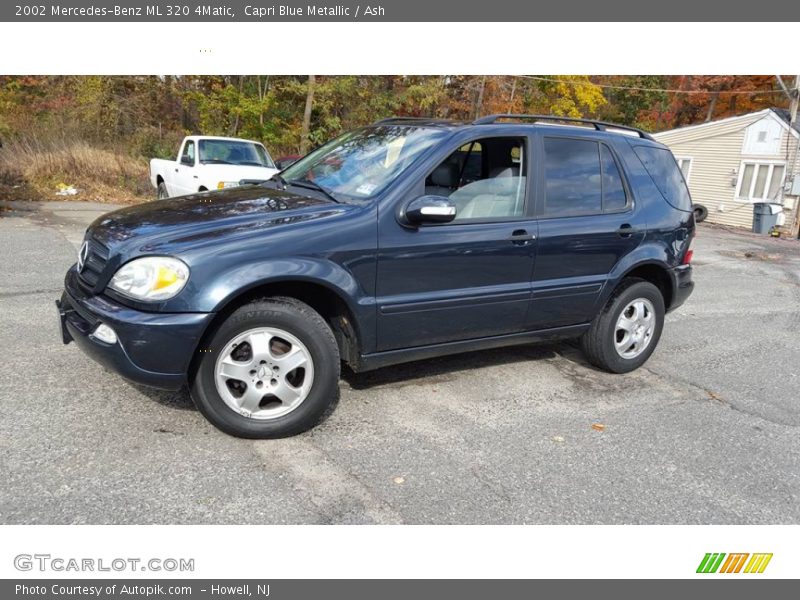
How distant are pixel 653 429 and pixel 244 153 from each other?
33.1 ft

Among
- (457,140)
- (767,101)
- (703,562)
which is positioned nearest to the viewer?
(703,562)

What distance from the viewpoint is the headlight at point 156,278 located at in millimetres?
3148

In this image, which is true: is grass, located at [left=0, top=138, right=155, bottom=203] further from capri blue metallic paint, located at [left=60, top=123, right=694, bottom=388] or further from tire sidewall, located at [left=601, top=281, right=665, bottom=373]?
tire sidewall, located at [left=601, top=281, right=665, bottom=373]

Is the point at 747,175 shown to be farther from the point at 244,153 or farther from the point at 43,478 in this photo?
the point at 43,478

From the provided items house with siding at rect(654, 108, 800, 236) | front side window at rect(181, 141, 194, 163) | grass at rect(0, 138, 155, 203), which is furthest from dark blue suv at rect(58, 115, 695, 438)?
house with siding at rect(654, 108, 800, 236)

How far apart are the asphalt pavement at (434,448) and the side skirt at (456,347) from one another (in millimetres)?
349

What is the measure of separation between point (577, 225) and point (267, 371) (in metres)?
2.46

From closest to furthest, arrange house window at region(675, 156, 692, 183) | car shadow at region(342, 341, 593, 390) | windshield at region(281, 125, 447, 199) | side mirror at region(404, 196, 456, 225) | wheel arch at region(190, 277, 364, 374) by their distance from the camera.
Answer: wheel arch at region(190, 277, 364, 374) → side mirror at region(404, 196, 456, 225) → windshield at region(281, 125, 447, 199) → car shadow at region(342, 341, 593, 390) → house window at region(675, 156, 692, 183)

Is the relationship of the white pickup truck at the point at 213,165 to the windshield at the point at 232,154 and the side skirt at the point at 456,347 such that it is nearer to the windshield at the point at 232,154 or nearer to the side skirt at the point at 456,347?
the windshield at the point at 232,154

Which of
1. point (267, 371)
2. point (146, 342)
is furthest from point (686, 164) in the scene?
point (146, 342)

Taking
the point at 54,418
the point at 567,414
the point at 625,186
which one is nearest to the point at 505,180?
the point at 625,186

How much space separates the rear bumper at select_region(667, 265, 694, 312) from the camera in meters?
5.10

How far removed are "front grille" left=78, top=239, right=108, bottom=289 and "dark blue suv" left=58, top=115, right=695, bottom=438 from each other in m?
0.02

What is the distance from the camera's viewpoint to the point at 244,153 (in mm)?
12094
